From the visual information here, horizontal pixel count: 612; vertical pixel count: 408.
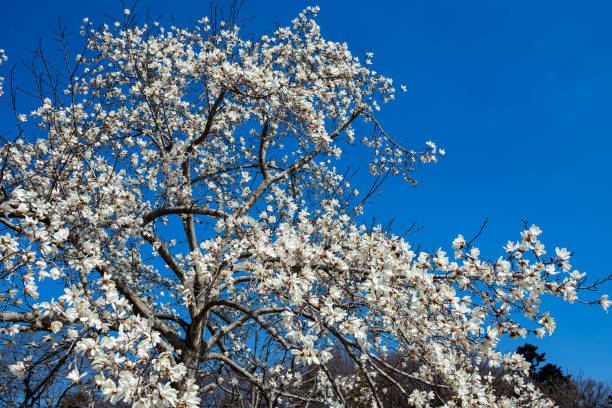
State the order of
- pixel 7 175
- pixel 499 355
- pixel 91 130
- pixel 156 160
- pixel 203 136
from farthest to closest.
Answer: pixel 203 136
pixel 156 160
pixel 91 130
pixel 7 175
pixel 499 355

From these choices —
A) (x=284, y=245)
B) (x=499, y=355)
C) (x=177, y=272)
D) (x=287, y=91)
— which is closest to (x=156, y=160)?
(x=177, y=272)

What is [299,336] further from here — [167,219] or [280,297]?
[167,219]

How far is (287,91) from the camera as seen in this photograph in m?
5.67

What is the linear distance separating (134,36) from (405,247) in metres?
7.44

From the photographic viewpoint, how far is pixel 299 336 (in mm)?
2943

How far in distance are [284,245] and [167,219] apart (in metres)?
4.56

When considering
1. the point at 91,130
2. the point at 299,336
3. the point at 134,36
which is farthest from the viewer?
the point at 134,36

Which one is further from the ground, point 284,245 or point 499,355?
point 284,245

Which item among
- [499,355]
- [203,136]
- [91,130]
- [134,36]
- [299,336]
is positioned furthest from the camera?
[134,36]

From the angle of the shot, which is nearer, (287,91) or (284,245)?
(284,245)

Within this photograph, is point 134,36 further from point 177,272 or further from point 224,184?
point 177,272

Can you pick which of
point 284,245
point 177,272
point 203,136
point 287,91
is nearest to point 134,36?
point 203,136

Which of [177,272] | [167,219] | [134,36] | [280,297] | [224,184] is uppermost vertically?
[134,36]

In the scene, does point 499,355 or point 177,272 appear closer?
point 499,355
